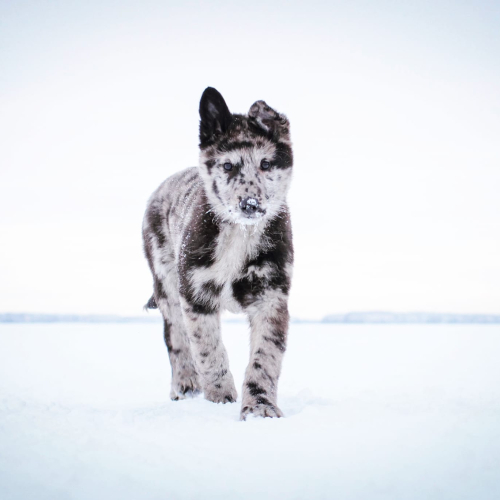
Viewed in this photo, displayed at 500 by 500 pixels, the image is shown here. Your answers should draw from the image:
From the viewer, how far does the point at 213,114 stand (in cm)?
469

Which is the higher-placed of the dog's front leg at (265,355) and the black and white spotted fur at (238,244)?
the black and white spotted fur at (238,244)

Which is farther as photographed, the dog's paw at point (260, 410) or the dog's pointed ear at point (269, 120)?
the dog's pointed ear at point (269, 120)

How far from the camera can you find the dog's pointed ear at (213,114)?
4617mm

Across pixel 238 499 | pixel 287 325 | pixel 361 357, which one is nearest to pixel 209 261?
pixel 287 325

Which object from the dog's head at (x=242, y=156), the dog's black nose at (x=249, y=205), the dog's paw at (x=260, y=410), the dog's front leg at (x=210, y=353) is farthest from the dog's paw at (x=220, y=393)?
the dog's black nose at (x=249, y=205)

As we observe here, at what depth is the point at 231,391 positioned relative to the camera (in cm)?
476

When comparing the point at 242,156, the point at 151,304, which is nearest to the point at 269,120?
the point at 242,156

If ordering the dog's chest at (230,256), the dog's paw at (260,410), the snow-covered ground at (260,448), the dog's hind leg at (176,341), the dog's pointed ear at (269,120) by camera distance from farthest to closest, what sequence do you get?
1. the dog's hind leg at (176,341)
2. the dog's pointed ear at (269,120)
3. the dog's chest at (230,256)
4. the dog's paw at (260,410)
5. the snow-covered ground at (260,448)

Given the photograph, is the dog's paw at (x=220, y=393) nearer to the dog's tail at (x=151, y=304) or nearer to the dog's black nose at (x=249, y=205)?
the dog's black nose at (x=249, y=205)

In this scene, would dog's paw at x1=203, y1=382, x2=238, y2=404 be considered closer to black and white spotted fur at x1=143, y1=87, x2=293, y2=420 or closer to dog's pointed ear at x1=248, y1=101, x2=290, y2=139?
black and white spotted fur at x1=143, y1=87, x2=293, y2=420

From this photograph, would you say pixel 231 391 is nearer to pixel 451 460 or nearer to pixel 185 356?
pixel 185 356

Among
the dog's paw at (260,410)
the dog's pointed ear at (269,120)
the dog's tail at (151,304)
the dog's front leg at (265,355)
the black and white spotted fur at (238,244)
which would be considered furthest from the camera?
the dog's tail at (151,304)

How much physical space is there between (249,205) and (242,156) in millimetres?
656

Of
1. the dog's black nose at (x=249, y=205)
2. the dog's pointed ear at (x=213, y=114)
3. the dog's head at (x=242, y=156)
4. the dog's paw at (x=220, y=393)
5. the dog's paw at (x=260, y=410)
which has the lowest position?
the dog's paw at (x=220, y=393)
